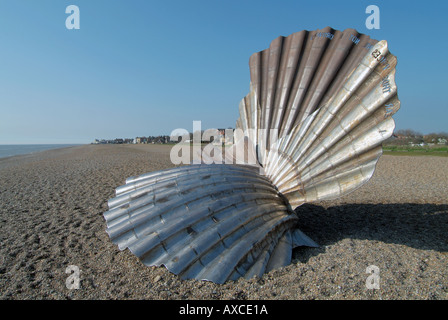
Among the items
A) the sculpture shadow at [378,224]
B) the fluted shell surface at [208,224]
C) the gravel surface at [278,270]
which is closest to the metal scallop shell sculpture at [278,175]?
the fluted shell surface at [208,224]

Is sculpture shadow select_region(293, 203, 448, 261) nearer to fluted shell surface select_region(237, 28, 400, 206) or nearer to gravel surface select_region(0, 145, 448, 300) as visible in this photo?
gravel surface select_region(0, 145, 448, 300)

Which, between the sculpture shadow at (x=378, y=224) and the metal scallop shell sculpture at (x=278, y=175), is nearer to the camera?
the metal scallop shell sculpture at (x=278, y=175)

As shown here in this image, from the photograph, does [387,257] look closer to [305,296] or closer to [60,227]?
[305,296]

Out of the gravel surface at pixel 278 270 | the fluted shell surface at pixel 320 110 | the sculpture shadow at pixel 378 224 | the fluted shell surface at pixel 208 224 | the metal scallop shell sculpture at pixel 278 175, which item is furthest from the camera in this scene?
the sculpture shadow at pixel 378 224

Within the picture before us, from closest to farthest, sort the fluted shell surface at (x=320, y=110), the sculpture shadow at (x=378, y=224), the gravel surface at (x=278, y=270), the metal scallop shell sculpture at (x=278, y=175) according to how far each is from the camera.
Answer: the gravel surface at (x=278, y=270), the metal scallop shell sculpture at (x=278, y=175), the fluted shell surface at (x=320, y=110), the sculpture shadow at (x=378, y=224)

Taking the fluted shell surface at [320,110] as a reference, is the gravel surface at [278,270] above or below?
below

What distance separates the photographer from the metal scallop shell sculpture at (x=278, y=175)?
358 centimetres

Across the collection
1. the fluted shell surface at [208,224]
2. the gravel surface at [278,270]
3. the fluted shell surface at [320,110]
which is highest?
the fluted shell surface at [320,110]

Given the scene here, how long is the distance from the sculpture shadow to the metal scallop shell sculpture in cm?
83

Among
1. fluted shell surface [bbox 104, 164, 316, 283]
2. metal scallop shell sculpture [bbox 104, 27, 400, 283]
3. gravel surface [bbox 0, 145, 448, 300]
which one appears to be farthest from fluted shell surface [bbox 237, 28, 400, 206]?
gravel surface [bbox 0, 145, 448, 300]

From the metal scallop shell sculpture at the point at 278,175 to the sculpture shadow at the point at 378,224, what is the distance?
2.72 feet

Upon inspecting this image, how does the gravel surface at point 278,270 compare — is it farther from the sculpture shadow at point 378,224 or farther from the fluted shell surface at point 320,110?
the fluted shell surface at point 320,110
